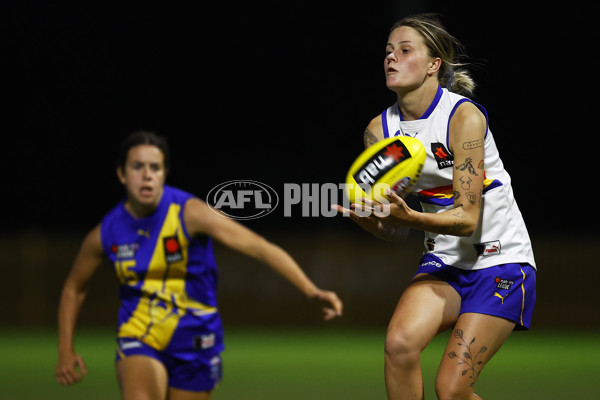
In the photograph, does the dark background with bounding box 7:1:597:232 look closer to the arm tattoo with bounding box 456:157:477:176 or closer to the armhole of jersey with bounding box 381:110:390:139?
the armhole of jersey with bounding box 381:110:390:139

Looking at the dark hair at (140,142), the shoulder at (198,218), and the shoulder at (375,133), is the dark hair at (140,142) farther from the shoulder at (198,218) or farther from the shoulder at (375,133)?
the shoulder at (375,133)

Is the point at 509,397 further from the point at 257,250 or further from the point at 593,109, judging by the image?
the point at 593,109

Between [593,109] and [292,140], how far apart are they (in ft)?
16.6

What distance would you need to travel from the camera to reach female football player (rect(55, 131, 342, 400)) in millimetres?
3533

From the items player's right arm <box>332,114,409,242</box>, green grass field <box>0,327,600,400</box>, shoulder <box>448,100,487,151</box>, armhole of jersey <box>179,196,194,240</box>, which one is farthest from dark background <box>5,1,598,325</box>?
armhole of jersey <box>179,196,194,240</box>

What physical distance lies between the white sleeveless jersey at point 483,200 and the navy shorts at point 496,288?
3 centimetres

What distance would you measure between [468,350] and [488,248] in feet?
1.64

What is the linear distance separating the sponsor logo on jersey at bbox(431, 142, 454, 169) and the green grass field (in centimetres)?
279

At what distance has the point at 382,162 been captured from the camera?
376cm

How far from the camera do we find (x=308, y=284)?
10.8 ft

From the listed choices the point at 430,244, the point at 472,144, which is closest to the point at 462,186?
the point at 472,144

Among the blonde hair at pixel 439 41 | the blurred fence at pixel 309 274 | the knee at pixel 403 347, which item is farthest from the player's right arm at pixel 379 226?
the blurred fence at pixel 309 274

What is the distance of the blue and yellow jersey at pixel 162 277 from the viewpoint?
140 inches

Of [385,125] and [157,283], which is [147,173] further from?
[385,125]
